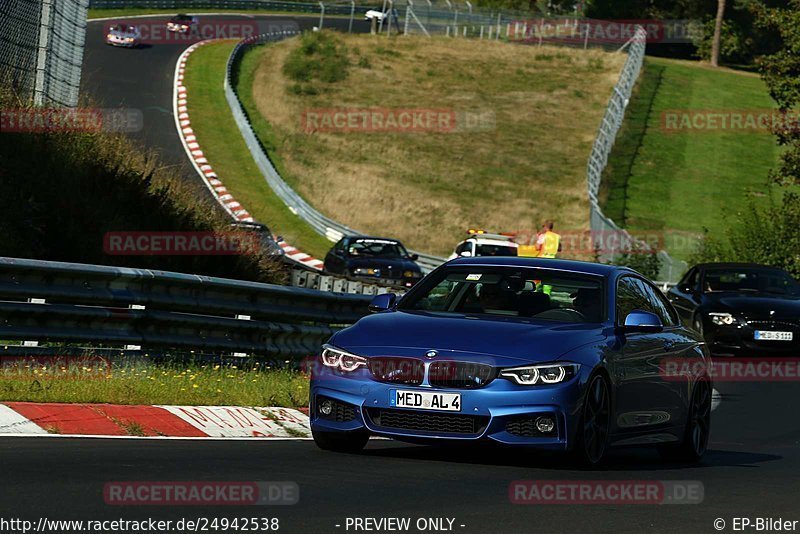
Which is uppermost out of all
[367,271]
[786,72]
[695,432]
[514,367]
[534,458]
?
[514,367]

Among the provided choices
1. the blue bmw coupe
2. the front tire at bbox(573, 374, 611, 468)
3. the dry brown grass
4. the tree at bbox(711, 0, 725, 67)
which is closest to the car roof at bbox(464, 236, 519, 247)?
the dry brown grass

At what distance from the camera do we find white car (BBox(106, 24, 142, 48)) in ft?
219

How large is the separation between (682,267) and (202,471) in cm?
2816

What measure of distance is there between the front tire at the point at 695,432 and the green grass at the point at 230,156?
3218 centimetres

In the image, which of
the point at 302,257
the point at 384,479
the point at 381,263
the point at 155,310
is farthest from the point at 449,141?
the point at 384,479

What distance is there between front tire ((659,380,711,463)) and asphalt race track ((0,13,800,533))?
13cm

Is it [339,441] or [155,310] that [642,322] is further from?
[155,310]

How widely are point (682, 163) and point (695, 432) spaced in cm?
5324

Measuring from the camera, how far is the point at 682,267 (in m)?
35.2

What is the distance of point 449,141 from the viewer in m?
66.1

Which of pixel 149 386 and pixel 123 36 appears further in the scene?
pixel 123 36

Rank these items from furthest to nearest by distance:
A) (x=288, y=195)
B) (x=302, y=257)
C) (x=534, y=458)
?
(x=288, y=195) < (x=302, y=257) < (x=534, y=458)

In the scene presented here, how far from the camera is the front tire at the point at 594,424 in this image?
30.5ft

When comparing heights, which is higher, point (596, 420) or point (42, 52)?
point (42, 52)
